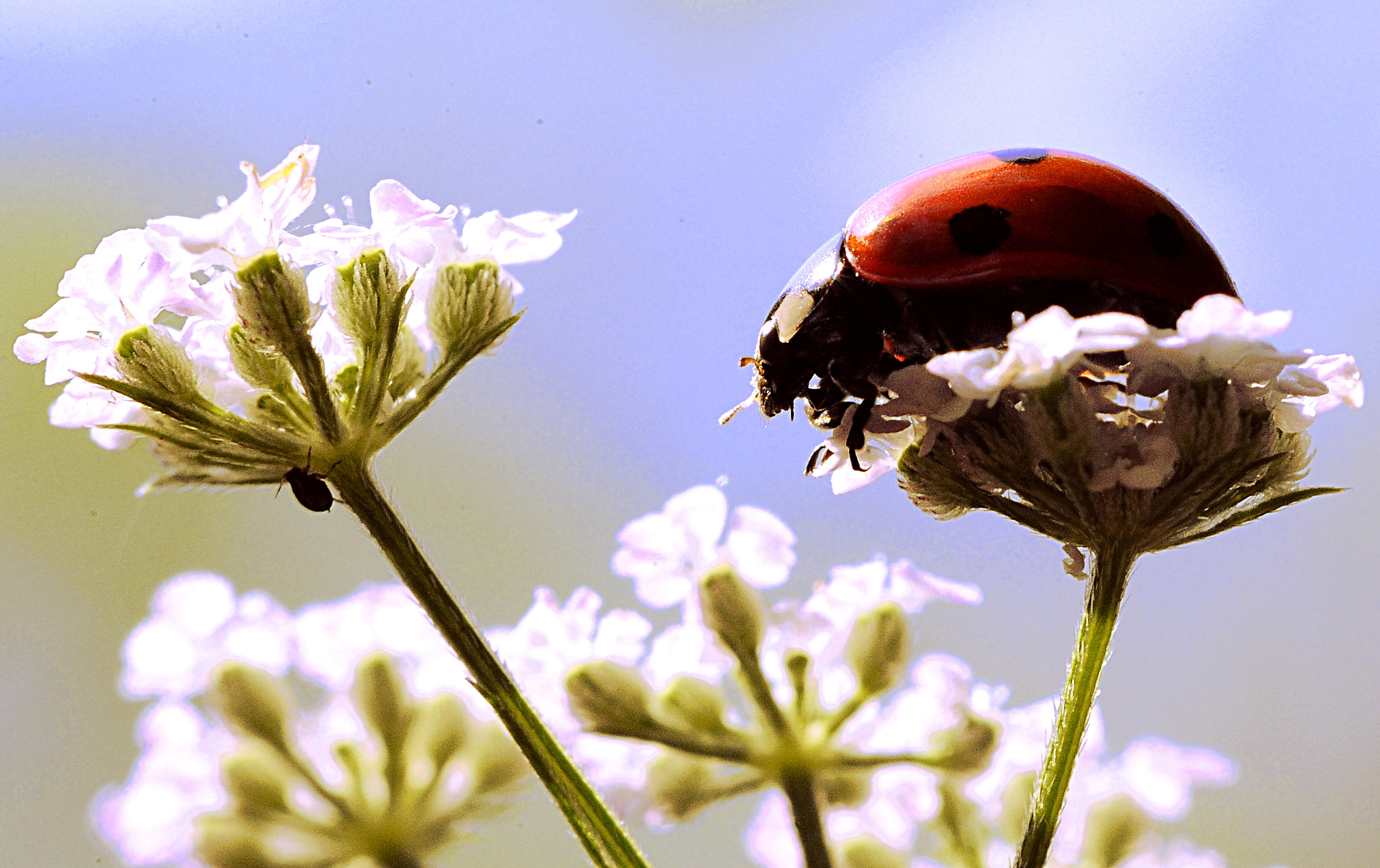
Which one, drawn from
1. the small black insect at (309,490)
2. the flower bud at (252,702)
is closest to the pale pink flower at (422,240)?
the small black insect at (309,490)

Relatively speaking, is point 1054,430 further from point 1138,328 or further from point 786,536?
point 786,536

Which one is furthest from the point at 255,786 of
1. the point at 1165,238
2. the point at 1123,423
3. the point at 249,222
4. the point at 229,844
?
the point at 1165,238

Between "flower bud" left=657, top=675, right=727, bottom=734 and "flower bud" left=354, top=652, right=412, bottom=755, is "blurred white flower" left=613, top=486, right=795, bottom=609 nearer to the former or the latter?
"flower bud" left=657, top=675, right=727, bottom=734

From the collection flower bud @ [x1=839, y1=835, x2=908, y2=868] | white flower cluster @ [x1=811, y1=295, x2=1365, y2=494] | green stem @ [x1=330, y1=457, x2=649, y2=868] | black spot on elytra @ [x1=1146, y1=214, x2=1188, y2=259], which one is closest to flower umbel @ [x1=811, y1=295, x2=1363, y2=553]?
white flower cluster @ [x1=811, y1=295, x2=1365, y2=494]

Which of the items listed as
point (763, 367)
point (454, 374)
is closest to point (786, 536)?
point (763, 367)

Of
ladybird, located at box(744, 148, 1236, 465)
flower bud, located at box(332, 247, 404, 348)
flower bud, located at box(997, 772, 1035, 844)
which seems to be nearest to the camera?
flower bud, located at box(332, 247, 404, 348)

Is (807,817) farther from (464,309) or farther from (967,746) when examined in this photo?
(464,309)

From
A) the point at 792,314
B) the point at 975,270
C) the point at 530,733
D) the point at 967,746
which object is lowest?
the point at 967,746
